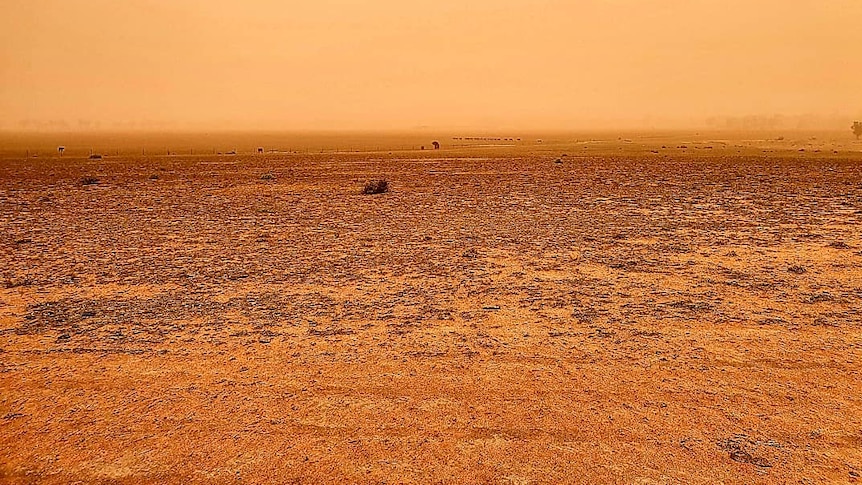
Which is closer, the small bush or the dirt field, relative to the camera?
the dirt field

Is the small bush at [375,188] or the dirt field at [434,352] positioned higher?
the small bush at [375,188]

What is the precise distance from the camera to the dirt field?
4824 mm

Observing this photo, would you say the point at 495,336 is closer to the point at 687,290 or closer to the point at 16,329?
the point at 687,290

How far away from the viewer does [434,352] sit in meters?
7.11

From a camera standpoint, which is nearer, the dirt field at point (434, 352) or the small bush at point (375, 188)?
the dirt field at point (434, 352)

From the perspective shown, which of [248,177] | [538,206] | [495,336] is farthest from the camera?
[248,177]

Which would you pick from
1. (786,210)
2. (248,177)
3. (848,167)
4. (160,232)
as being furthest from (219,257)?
(848,167)

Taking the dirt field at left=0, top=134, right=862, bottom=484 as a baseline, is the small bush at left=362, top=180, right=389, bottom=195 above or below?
above

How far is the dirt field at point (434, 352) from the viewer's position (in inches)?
190

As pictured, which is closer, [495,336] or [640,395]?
[640,395]

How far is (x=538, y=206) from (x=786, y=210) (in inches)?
326

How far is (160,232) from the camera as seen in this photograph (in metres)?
15.7

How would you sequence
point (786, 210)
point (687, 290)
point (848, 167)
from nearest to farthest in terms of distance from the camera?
point (687, 290) < point (786, 210) < point (848, 167)

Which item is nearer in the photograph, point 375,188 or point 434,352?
point 434,352
